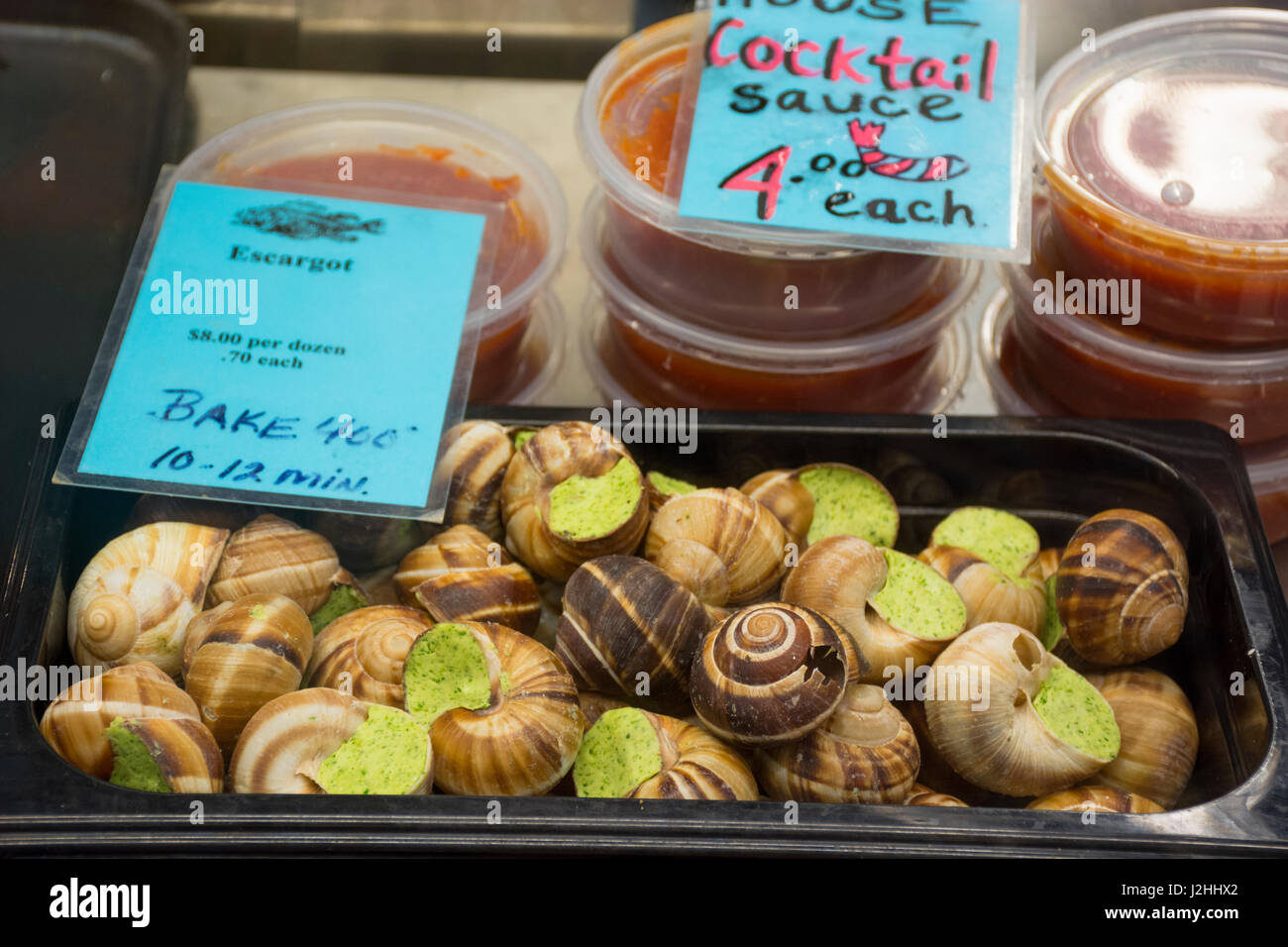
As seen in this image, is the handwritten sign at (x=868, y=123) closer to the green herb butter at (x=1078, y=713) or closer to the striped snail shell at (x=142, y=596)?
the green herb butter at (x=1078, y=713)

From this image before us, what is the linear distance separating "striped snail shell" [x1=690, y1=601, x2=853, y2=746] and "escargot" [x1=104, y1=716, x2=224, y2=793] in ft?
1.47

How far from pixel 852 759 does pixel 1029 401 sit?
0.75m

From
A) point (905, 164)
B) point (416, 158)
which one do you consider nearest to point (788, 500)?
point (905, 164)

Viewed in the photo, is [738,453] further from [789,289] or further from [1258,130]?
[1258,130]

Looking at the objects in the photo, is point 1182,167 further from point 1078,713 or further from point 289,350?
point 289,350

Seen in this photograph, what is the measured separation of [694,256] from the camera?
1425mm

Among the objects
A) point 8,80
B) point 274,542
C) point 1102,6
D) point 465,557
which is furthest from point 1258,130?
point 8,80

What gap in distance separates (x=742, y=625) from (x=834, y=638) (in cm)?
9

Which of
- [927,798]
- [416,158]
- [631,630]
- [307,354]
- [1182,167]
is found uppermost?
[1182,167]

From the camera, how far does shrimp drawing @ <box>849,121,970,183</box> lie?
1378 millimetres

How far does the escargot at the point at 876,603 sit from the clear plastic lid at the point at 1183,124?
1.68ft

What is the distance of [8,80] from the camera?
1.72m
